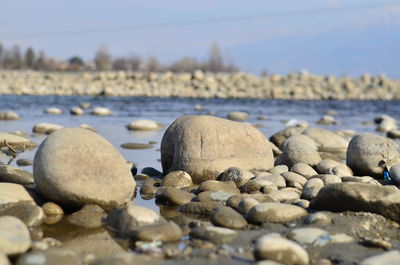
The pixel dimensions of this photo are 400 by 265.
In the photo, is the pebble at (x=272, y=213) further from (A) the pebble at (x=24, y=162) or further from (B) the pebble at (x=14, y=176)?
(A) the pebble at (x=24, y=162)

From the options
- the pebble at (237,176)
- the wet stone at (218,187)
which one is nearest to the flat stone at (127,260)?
the wet stone at (218,187)

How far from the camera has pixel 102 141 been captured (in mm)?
6301

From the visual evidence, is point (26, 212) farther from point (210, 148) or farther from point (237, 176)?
point (210, 148)

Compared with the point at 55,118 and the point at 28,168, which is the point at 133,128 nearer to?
the point at 55,118

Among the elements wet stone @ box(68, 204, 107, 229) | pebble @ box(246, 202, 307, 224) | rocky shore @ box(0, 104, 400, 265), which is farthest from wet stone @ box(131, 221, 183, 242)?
pebble @ box(246, 202, 307, 224)

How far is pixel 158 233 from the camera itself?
4.98m

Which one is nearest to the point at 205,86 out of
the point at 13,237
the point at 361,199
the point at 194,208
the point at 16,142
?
the point at 16,142

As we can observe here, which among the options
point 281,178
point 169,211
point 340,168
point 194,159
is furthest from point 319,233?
point 340,168

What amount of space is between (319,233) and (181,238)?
126 centimetres

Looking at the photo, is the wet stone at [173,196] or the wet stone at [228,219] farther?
the wet stone at [173,196]

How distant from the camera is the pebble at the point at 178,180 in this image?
7508 mm

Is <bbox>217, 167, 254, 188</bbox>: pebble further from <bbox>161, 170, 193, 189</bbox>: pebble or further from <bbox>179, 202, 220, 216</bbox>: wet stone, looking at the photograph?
<bbox>179, 202, 220, 216</bbox>: wet stone

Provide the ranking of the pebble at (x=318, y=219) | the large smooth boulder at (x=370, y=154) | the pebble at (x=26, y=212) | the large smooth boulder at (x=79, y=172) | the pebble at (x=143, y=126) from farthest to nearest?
1. the pebble at (x=143, y=126)
2. the large smooth boulder at (x=370, y=154)
3. the large smooth boulder at (x=79, y=172)
4. the pebble at (x=318, y=219)
5. the pebble at (x=26, y=212)

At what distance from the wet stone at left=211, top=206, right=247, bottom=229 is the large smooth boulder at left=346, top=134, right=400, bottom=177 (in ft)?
13.4
